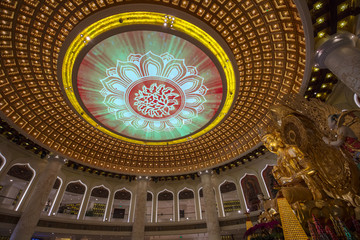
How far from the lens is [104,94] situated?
1419cm

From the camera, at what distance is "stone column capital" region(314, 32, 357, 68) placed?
7223 millimetres

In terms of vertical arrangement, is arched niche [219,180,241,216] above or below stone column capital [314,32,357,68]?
below

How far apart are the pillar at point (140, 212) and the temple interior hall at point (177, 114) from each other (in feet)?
0.39

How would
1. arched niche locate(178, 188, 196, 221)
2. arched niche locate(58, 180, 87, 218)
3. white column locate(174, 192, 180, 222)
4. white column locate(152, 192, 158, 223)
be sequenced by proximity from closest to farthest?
arched niche locate(58, 180, 87, 218)
white column locate(174, 192, 180, 222)
white column locate(152, 192, 158, 223)
arched niche locate(178, 188, 196, 221)

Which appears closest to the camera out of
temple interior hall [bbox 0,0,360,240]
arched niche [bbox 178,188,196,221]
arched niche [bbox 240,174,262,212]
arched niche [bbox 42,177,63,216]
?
temple interior hall [bbox 0,0,360,240]

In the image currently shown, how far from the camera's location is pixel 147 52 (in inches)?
468

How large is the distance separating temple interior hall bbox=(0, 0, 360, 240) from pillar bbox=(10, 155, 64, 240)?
9cm

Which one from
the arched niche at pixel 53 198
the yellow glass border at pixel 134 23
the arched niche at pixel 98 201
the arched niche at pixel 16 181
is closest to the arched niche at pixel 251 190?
the yellow glass border at pixel 134 23

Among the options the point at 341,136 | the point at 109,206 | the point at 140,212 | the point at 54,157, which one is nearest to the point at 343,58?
the point at 341,136

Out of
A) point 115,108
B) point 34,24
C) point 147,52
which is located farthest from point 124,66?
point 34,24

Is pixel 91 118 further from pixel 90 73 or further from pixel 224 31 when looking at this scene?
pixel 224 31

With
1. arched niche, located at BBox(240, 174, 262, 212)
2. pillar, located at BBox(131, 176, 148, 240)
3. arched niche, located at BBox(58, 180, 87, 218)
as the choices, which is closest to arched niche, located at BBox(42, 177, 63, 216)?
arched niche, located at BBox(58, 180, 87, 218)

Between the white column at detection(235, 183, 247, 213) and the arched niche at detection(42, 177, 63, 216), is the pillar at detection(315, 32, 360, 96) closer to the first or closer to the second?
the white column at detection(235, 183, 247, 213)

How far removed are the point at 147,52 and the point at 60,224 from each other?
1786cm
